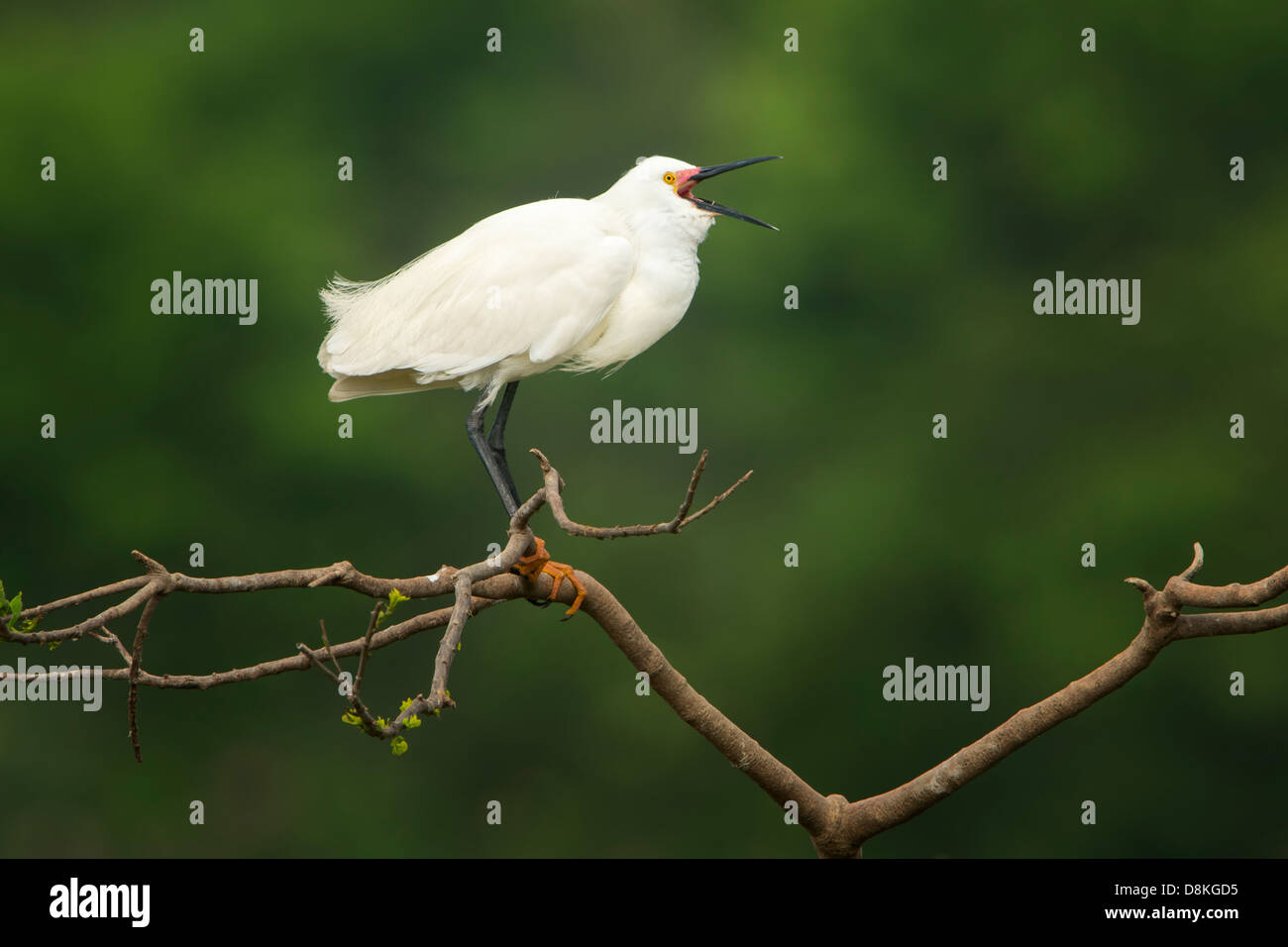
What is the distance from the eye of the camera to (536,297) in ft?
6.64

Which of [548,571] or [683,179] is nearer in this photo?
[548,571]

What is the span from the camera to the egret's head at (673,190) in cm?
207

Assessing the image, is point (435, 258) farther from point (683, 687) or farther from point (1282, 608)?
point (1282, 608)

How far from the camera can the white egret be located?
2021 mm

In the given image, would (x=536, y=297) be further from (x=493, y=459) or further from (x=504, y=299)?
(x=493, y=459)

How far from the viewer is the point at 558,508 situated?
1.46 meters

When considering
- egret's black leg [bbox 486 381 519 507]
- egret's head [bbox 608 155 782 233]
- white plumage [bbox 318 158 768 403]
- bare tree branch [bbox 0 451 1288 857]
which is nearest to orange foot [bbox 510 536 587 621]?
bare tree branch [bbox 0 451 1288 857]

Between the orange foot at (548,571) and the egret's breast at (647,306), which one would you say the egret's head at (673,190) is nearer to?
the egret's breast at (647,306)

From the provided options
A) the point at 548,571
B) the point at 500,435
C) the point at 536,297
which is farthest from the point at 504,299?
the point at 548,571

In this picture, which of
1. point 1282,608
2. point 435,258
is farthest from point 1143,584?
point 435,258

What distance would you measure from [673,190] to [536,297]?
0.98 feet

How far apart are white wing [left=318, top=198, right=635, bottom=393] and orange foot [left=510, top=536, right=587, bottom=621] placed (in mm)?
338

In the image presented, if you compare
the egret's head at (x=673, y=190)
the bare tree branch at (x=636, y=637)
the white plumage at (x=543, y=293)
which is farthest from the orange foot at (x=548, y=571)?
the egret's head at (x=673, y=190)

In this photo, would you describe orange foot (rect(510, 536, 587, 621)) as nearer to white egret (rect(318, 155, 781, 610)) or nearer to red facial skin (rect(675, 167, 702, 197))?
white egret (rect(318, 155, 781, 610))
